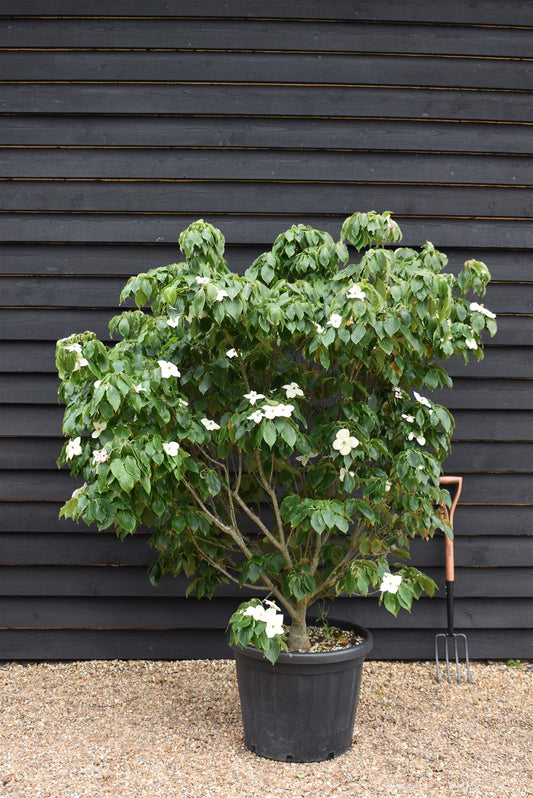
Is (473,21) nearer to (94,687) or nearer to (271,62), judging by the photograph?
(271,62)

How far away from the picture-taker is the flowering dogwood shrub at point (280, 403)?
1.89 meters

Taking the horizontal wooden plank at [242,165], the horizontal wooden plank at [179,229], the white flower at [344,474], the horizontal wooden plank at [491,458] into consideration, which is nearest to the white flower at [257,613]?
the white flower at [344,474]

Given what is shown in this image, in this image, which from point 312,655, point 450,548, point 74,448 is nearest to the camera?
point 74,448

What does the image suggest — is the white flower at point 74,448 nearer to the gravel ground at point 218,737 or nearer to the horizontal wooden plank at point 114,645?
the gravel ground at point 218,737

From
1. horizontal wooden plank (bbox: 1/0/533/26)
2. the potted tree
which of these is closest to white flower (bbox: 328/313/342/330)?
the potted tree

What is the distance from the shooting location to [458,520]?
2.93 metres

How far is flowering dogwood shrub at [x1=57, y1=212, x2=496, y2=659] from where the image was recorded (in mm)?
1893

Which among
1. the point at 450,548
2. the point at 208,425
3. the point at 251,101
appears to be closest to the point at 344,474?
the point at 208,425

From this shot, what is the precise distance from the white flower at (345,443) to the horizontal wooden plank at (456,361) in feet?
3.58

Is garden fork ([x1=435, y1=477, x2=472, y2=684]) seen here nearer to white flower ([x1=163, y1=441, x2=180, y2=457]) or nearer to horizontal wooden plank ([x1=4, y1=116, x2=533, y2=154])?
white flower ([x1=163, y1=441, x2=180, y2=457])

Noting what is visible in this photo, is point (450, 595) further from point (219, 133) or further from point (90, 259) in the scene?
→ point (219, 133)

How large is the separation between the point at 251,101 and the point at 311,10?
47 cm

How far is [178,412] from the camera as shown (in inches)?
Answer: 78.3

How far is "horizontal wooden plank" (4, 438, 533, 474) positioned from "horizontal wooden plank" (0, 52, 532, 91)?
1492 millimetres
